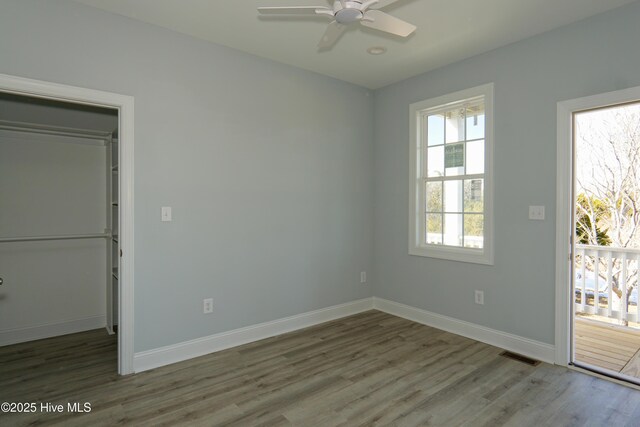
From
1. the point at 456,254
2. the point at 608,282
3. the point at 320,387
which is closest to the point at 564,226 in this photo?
the point at 456,254

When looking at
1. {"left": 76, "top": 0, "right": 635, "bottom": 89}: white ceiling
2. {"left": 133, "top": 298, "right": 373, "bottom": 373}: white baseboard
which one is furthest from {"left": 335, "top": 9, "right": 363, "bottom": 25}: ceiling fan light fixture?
{"left": 133, "top": 298, "right": 373, "bottom": 373}: white baseboard

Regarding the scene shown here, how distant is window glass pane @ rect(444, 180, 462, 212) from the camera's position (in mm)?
3721

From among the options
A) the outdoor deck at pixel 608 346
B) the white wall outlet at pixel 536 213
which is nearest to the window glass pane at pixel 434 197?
the white wall outlet at pixel 536 213

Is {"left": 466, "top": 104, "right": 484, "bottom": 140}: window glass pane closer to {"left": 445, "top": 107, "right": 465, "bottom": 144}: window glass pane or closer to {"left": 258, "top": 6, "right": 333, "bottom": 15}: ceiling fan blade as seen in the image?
{"left": 445, "top": 107, "right": 465, "bottom": 144}: window glass pane

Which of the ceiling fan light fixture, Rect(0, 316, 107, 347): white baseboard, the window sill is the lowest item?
Rect(0, 316, 107, 347): white baseboard

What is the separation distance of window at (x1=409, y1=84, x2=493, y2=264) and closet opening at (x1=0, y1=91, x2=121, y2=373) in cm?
318

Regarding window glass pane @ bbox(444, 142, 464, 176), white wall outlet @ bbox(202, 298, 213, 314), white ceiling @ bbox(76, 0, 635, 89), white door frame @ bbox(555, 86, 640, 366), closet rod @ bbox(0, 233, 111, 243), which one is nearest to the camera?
white ceiling @ bbox(76, 0, 635, 89)

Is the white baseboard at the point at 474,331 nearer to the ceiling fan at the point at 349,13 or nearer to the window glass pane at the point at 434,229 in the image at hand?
the window glass pane at the point at 434,229

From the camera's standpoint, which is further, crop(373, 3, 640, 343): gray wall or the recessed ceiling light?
the recessed ceiling light

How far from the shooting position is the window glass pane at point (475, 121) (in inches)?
138

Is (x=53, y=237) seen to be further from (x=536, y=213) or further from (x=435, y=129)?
(x=536, y=213)

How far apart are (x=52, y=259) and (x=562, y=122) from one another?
16.7 ft

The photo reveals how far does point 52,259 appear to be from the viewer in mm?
3719

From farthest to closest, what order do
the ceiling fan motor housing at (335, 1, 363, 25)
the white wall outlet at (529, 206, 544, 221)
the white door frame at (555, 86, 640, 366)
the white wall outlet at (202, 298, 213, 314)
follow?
1. the white wall outlet at (202, 298, 213, 314)
2. the white wall outlet at (529, 206, 544, 221)
3. the white door frame at (555, 86, 640, 366)
4. the ceiling fan motor housing at (335, 1, 363, 25)
